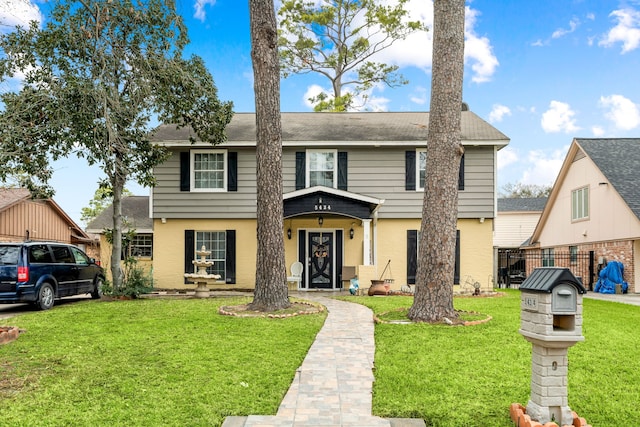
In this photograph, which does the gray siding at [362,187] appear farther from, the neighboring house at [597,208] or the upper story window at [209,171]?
the neighboring house at [597,208]

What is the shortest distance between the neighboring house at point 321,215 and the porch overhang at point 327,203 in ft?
3.78

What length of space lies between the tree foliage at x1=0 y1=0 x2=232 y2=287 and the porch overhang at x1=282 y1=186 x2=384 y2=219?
11.0ft

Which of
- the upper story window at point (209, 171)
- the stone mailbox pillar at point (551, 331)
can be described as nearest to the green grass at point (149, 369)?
the stone mailbox pillar at point (551, 331)

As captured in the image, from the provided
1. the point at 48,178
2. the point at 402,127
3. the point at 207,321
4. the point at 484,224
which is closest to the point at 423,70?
the point at 402,127

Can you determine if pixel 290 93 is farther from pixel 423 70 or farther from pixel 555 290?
pixel 555 290

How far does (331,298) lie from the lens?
46.2 ft

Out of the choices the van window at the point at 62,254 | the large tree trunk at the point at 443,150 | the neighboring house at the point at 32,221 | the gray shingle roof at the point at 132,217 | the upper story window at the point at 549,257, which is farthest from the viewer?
the upper story window at the point at 549,257

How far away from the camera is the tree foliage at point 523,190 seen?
49.6 metres

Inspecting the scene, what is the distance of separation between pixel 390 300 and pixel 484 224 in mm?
5938

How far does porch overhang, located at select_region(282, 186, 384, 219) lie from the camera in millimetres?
15820

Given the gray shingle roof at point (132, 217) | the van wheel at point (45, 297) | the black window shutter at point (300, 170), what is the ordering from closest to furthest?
the van wheel at point (45, 297)
the black window shutter at point (300, 170)
the gray shingle roof at point (132, 217)

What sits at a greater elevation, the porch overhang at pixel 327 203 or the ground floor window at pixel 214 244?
the porch overhang at pixel 327 203

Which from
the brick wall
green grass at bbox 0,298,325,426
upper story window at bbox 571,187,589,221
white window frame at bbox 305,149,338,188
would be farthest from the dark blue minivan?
upper story window at bbox 571,187,589,221

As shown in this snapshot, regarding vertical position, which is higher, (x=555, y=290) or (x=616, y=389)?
(x=555, y=290)
